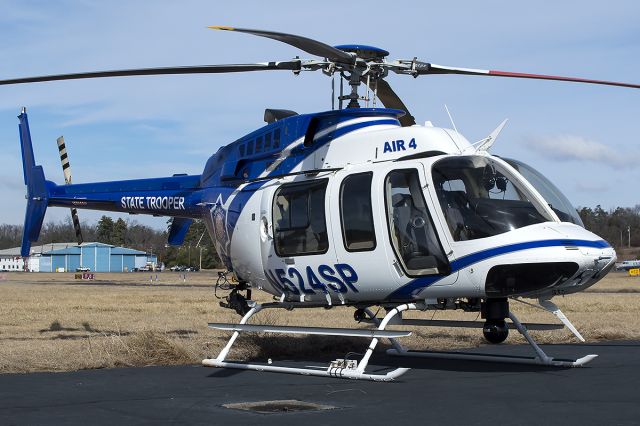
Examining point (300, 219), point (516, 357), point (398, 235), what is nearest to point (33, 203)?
point (300, 219)

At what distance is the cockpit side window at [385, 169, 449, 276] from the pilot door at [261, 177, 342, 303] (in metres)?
0.98

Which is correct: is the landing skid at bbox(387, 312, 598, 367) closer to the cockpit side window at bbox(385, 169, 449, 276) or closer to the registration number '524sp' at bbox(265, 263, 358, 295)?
the cockpit side window at bbox(385, 169, 449, 276)

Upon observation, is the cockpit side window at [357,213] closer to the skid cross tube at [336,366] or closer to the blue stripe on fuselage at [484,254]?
the blue stripe on fuselage at [484,254]

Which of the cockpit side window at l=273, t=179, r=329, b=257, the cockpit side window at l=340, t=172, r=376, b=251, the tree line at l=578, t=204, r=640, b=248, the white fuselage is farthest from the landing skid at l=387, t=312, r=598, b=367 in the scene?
the tree line at l=578, t=204, r=640, b=248

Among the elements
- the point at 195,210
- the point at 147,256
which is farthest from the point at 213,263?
the point at 195,210

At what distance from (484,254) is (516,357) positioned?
9.68 ft

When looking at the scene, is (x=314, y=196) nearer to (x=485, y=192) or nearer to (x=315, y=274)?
(x=315, y=274)

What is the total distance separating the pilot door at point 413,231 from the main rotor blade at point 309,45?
178 centimetres

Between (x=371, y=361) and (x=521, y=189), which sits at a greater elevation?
(x=521, y=189)

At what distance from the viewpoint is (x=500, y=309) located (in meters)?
11.8

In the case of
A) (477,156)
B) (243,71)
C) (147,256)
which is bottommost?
(147,256)

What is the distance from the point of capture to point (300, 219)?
1299cm

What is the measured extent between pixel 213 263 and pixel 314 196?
447 ft

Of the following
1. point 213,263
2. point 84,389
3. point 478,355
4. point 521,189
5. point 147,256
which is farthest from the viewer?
point 147,256
